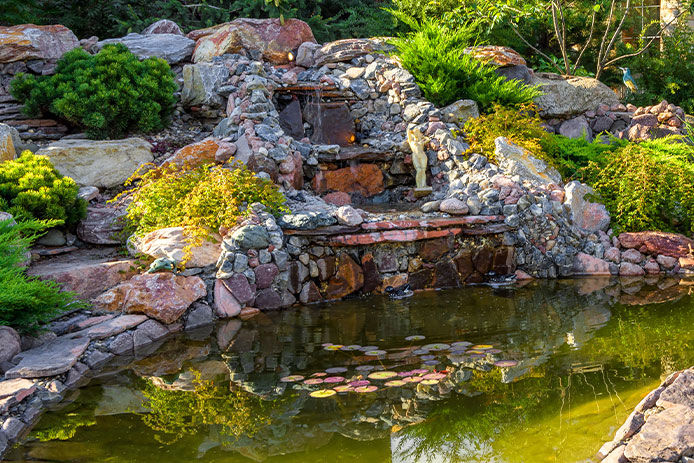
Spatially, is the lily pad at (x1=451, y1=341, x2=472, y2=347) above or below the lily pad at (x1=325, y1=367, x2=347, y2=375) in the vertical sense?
below

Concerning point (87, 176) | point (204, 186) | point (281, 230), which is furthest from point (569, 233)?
point (87, 176)

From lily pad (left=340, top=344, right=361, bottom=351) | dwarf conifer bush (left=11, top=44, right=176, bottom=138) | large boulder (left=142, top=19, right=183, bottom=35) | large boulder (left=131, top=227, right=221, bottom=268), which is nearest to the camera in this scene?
lily pad (left=340, top=344, right=361, bottom=351)

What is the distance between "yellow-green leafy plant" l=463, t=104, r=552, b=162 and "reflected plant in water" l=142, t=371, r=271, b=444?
20.2ft

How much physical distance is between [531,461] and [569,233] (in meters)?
5.14

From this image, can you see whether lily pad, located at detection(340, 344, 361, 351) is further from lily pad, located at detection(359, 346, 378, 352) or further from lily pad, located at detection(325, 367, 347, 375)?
lily pad, located at detection(325, 367, 347, 375)

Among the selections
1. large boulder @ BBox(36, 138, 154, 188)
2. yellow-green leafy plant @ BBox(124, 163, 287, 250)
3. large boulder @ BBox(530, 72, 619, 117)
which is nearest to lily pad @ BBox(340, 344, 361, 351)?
yellow-green leafy plant @ BBox(124, 163, 287, 250)

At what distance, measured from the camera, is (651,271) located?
763 cm

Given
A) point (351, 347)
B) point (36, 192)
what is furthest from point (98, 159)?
point (351, 347)

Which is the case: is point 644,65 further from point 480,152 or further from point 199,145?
point 199,145

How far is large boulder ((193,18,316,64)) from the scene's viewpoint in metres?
11.3

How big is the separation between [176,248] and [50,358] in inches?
81.4

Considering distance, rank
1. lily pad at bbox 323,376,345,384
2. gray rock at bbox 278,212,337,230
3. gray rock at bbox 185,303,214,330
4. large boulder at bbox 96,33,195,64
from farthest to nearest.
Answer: large boulder at bbox 96,33,195,64 < gray rock at bbox 278,212,337,230 < gray rock at bbox 185,303,214,330 < lily pad at bbox 323,376,345,384

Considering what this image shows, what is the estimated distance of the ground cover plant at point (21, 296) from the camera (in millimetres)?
5000

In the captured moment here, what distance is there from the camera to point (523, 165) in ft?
28.7
